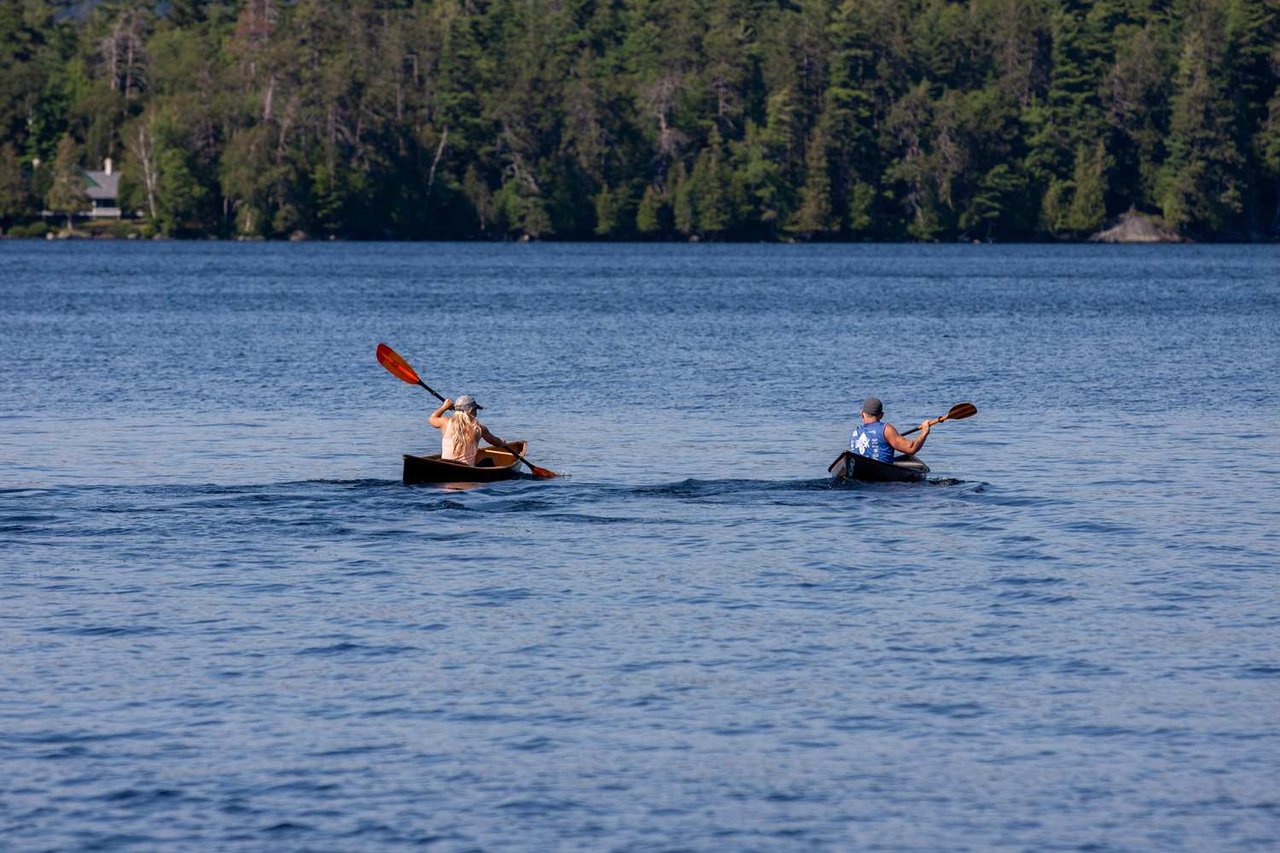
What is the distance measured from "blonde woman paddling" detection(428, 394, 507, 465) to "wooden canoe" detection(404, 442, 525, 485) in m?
0.19

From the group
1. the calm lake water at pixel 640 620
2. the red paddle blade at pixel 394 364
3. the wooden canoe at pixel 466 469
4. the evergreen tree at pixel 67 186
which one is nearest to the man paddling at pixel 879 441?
the calm lake water at pixel 640 620

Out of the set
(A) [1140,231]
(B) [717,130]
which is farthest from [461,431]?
(A) [1140,231]

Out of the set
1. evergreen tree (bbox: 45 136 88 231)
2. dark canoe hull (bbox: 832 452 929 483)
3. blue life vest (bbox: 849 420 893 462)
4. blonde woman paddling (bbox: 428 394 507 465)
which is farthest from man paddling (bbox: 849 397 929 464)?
evergreen tree (bbox: 45 136 88 231)

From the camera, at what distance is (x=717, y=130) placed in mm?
182250

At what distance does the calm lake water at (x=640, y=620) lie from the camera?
52.4 ft

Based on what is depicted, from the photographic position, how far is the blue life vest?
30797 millimetres

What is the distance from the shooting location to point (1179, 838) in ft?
50.1

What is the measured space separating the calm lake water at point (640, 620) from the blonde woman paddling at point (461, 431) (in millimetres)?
774

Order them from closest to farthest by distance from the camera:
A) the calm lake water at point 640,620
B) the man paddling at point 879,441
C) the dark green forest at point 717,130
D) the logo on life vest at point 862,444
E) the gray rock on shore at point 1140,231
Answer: the calm lake water at point 640,620
the man paddling at point 879,441
the logo on life vest at point 862,444
the dark green forest at point 717,130
the gray rock on shore at point 1140,231

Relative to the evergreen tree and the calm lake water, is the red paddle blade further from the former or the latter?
the evergreen tree

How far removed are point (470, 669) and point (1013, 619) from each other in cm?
661

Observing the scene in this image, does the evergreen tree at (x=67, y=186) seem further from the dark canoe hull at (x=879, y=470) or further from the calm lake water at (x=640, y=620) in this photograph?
the dark canoe hull at (x=879, y=470)

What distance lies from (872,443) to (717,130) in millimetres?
153973

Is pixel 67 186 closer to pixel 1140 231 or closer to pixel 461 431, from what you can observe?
pixel 1140 231
